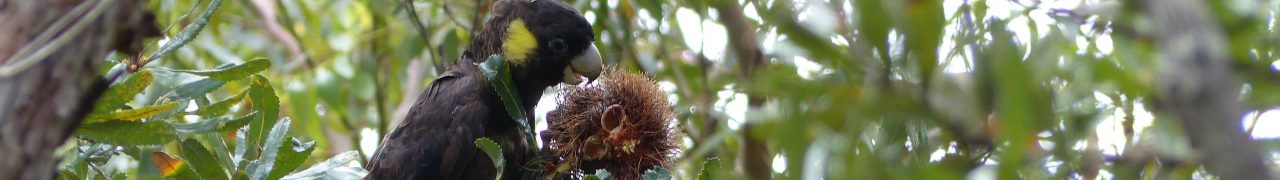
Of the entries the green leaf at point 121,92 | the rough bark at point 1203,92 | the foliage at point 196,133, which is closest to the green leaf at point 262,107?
the foliage at point 196,133

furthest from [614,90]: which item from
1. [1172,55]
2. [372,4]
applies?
[372,4]

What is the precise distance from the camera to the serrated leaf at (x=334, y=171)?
6.84ft

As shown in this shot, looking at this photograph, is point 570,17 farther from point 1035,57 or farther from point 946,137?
point 1035,57

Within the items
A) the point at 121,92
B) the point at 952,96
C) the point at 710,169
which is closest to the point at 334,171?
the point at 121,92

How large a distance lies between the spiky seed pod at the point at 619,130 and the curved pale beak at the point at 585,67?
0.26m

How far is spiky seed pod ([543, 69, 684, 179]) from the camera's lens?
2207 millimetres

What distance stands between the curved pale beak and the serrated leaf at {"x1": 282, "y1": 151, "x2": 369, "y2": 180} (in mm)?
558

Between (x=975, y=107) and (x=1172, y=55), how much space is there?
0.37 m

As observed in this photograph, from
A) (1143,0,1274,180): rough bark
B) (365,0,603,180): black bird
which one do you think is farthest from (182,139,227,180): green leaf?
(1143,0,1274,180): rough bark

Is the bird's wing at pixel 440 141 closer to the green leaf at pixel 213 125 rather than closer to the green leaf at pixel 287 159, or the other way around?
the green leaf at pixel 287 159

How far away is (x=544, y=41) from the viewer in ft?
9.00

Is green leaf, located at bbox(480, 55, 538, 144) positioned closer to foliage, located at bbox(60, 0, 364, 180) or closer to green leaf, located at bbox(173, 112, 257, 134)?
foliage, located at bbox(60, 0, 364, 180)

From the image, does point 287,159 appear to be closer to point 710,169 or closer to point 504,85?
point 504,85

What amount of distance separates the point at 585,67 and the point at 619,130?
17.8 inches
